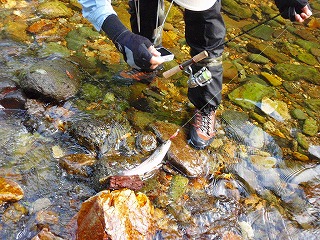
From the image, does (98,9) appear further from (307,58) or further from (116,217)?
(307,58)

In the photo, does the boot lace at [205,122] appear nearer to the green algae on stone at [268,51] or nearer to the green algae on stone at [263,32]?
the green algae on stone at [268,51]

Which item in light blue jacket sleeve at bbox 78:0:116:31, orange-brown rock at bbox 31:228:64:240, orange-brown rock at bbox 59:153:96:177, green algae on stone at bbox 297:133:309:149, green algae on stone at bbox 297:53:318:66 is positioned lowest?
green algae on stone at bbox 297:53:318:66

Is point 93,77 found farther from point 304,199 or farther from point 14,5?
point 304,199

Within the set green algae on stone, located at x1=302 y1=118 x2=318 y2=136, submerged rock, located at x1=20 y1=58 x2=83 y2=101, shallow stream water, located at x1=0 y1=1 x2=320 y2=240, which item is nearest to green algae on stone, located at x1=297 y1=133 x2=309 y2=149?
green algae on stone, located at x1=302 y1=118 x2=318 y2=136

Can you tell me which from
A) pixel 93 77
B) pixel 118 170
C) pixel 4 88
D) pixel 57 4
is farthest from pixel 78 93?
pixel 57 4

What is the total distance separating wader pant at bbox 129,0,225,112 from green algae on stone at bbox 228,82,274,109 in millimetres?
1040

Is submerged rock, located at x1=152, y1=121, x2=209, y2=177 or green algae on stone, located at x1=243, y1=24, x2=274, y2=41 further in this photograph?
green algae on stone, located at x1=243, y1=24, x2=274, y2=41

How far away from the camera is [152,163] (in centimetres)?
361

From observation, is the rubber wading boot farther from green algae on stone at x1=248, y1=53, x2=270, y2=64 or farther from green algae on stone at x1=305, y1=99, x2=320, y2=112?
green algae on stone at x1=248, y1=53, x2=270, y2=64

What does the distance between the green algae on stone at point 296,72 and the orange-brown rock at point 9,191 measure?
3916 millimetres

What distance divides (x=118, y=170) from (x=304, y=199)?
1933 mm

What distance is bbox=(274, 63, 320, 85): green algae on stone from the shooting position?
536cm

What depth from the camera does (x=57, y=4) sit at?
573cm

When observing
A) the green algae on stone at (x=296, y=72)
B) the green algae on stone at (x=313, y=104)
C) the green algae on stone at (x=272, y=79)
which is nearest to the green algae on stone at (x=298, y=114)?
the green algae on stone at (x=313, y=104)
